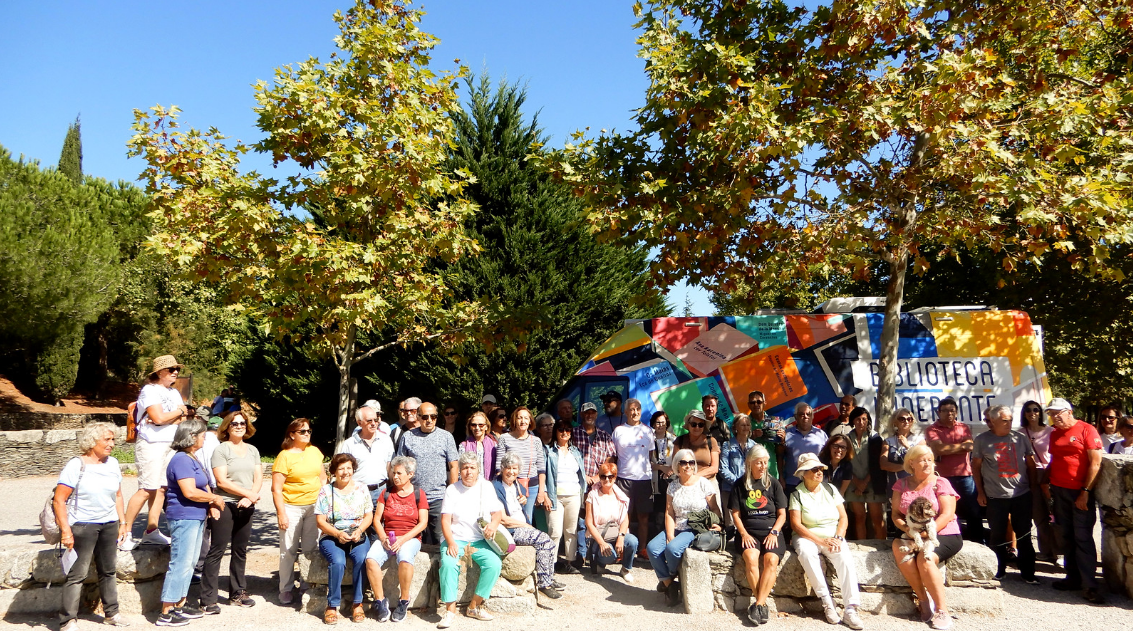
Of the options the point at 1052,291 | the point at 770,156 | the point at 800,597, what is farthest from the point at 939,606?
the point at 1052,291

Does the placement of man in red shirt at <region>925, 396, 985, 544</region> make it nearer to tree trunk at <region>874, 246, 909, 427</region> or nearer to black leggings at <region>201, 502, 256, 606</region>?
tree trunk at <region>874, 246, 909, 427</region>

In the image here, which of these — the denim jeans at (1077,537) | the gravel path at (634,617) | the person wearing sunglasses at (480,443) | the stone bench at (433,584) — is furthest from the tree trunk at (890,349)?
the stone bench at (433,584)

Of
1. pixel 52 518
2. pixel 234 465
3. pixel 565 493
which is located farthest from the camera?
pixel 565 493

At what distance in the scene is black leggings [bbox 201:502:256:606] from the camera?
6000 millimetres

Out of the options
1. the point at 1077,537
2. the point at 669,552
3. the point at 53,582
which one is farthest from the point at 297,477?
the point at 1077,537

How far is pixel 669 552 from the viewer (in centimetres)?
627

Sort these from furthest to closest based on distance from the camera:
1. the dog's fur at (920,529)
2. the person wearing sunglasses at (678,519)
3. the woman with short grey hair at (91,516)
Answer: the person wearing sunglasses at (678,519) → the dog's fur at (920,529) → the woman with short grey hair at (91,516)

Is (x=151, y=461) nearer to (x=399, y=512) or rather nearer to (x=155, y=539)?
(x=155, y=539)

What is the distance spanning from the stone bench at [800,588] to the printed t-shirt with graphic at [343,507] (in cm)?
264

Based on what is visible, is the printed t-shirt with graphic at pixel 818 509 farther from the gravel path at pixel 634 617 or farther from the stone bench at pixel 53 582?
the stone bench at pixel 53 582

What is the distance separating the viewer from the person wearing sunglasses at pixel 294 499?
6211 mm

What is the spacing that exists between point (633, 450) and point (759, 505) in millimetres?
1690

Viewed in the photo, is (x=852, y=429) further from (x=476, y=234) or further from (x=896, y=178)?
(x=476, y=234)

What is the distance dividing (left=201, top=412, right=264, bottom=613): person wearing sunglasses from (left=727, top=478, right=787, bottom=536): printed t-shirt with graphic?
3.96 meters
